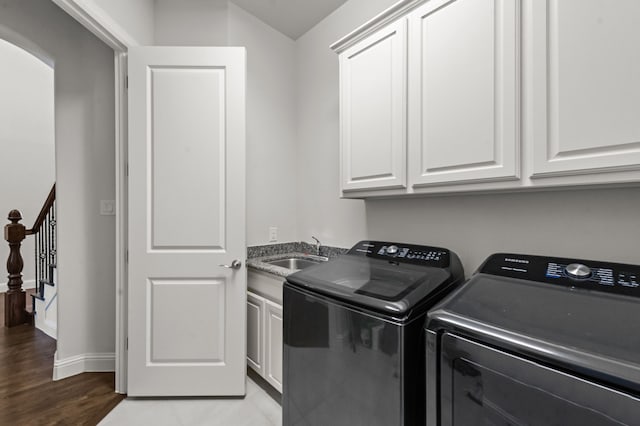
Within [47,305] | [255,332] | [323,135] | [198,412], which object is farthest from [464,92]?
[47,305]

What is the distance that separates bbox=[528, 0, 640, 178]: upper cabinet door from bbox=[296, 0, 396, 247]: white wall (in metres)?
1.19

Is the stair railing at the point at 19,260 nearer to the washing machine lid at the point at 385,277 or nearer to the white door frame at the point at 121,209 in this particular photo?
the white door frame at the point at 121,209

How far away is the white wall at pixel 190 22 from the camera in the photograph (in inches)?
85.6

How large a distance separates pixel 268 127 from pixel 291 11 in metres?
0.91

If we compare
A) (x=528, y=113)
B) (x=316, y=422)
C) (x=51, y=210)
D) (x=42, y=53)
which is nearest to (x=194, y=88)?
(x=42, y=53)

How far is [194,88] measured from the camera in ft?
6.19

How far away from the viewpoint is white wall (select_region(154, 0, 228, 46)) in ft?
7.13

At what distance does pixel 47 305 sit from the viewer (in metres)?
2.83

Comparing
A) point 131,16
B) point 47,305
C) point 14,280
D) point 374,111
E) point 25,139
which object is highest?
point 131,16

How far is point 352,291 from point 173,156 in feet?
4.88

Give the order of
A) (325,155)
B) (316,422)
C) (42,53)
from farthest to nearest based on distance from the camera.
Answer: (325,155), (42,53), (316,422)

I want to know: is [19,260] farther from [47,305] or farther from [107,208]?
[107,208]

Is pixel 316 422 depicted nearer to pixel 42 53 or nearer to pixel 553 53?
pixel 553 53

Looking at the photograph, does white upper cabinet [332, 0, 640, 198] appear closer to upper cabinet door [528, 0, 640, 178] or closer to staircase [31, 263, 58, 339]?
upper cabinet door [528, 0, 640, 178]
